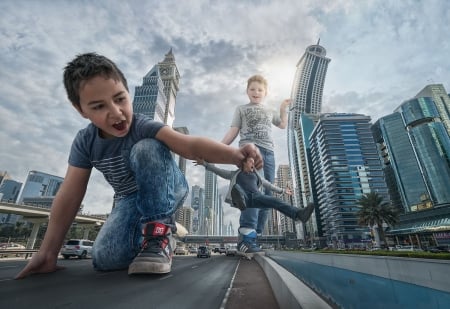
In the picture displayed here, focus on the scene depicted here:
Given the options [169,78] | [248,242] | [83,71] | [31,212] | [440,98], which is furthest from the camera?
[169,78]

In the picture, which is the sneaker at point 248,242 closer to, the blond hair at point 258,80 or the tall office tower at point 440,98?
the blond hair at point 258,80

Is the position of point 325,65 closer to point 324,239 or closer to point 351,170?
point 351,170

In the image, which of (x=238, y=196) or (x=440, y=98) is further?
(x=440, y=98)

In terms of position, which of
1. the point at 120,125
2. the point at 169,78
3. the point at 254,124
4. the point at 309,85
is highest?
the point at 309,85

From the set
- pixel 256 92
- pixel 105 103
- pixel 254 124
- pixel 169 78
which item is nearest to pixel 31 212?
pixel 254 124

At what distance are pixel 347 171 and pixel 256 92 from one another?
333 feet

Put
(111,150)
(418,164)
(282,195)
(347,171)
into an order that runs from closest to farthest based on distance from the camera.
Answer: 1. (111,150)
2. (282,195)
3. (418,164)
4. (347,171)

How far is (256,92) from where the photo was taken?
746 centimetres

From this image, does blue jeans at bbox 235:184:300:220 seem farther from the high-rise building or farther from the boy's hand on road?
the high-rise building

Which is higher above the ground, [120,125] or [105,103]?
[105,103]

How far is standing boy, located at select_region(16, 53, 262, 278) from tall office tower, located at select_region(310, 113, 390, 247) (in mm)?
101860

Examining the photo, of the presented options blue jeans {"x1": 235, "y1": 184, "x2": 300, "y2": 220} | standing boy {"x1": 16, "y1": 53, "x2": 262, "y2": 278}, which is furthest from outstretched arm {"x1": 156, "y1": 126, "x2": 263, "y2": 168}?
blue jeans {"x1": 235, "y1": 184, "x2": 300, "y2": 220}

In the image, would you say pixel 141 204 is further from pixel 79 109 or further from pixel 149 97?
pixel 149 97

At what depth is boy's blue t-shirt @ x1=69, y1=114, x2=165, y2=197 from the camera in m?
3.07
